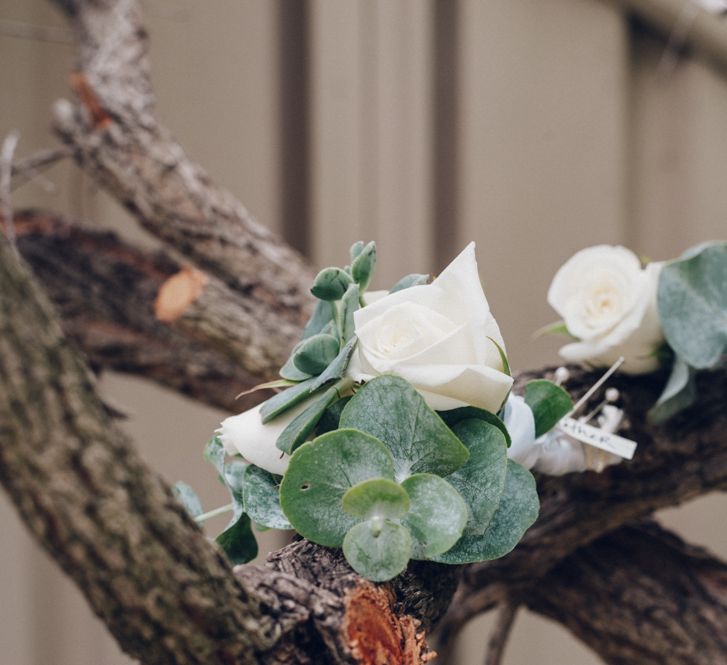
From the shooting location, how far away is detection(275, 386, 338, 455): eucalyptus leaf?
392mm

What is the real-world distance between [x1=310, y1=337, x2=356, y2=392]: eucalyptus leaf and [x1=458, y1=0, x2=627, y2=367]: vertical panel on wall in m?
1.14

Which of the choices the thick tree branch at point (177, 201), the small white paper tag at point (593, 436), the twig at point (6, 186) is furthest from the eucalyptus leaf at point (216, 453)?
the twig at point (6, 186)

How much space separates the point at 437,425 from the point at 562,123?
1.36m

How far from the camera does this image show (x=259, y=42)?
4.94ft

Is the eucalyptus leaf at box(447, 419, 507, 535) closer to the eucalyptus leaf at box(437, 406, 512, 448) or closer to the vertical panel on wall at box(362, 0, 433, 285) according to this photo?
the eucalyptus leaf at box(437, 406, 512, 448)

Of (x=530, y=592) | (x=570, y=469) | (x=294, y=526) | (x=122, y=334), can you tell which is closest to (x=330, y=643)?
(x=294, y=526)

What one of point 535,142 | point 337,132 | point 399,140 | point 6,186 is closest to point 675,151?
point 535,142

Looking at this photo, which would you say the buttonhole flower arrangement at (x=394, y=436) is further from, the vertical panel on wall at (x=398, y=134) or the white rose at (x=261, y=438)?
the vertical panel on wall at (x=398, y=134)

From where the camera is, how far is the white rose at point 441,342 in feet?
1.27

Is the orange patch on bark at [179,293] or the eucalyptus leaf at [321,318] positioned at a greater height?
the orange patch on bark at [179,293]

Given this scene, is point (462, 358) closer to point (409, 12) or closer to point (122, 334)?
point (122, 334)

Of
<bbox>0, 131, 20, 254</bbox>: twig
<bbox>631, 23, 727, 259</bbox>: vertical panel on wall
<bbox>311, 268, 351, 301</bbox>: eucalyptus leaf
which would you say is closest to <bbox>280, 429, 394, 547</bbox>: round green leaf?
<bbox>311, 268, 351, 301</bbox>: eucalyptus leaf

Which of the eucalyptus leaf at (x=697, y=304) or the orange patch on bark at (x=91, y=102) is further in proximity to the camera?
the orange patch on bark at (x=91, y=102)

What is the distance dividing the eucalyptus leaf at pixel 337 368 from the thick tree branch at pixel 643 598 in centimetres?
41
